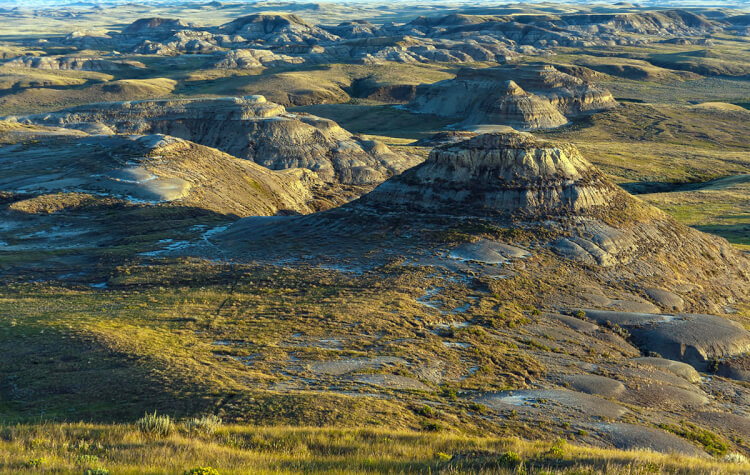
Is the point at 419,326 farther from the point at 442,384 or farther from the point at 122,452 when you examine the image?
the point at 122,452

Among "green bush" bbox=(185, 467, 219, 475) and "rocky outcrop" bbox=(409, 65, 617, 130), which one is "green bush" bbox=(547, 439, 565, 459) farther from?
"rocky outcrop" bbox=(409, 65, 617, 130)

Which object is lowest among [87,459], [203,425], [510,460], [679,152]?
[679,152]

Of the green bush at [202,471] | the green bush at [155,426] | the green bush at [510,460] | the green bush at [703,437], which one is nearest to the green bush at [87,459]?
the green bush at [202,471]

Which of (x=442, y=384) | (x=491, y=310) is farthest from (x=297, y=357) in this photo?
(x=491, y=310)

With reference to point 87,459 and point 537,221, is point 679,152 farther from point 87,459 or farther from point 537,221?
point 87,459

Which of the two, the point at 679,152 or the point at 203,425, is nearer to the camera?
the point at 203,425

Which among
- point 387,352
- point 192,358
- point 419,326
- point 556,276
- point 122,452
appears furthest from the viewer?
point 556,276

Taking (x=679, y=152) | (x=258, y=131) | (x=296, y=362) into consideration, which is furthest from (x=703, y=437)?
(x=679, y=152)
